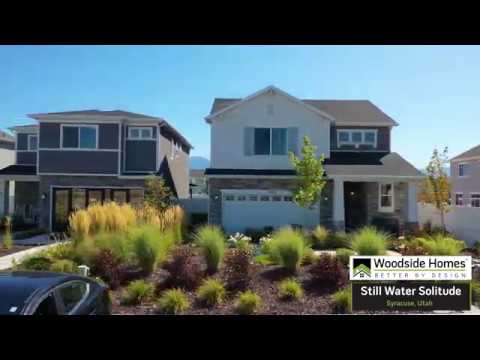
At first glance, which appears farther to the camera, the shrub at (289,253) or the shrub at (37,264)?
the shrub at (289,253)

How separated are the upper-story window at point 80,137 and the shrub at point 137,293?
44.8 feet

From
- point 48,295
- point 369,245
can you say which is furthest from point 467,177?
point 48,295

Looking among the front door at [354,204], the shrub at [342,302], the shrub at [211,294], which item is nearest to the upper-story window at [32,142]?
the front door at [354,204]

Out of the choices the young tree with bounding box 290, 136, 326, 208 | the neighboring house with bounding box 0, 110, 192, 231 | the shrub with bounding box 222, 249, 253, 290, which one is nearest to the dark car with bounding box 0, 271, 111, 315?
the shrub with bounding box 222, 249, 253, 290

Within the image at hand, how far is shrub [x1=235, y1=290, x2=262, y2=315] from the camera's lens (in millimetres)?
7164

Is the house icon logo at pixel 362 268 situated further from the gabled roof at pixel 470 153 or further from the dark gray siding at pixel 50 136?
the gabled roof at pixel 470 153

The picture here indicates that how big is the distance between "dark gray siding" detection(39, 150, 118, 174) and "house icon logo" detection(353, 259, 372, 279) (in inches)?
574

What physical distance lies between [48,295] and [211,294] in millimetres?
3787

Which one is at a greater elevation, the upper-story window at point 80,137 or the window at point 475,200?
the upper-story window at point 80,137

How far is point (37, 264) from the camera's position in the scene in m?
8.97

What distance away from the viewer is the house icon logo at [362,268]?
7.76 meters

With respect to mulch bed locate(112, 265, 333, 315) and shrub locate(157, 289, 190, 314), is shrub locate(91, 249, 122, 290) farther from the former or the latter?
shrub locate(157, 289, 190, 314)

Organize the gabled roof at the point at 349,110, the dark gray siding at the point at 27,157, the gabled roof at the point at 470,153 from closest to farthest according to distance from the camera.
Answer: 1. the gabled roof at the point at 349,110
2. the dark gray siding at the point at 27,157
3. the gabled roof at the point at 470,153
